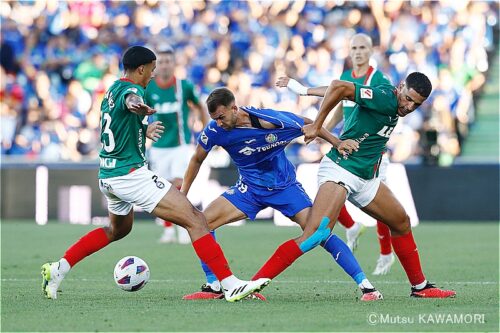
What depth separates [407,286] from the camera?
9977 mm

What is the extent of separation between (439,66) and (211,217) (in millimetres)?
14771

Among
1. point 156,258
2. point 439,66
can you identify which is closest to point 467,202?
point 439,66

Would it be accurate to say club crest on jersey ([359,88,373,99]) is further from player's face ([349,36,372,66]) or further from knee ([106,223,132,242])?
player's face ([349,36,372,66])

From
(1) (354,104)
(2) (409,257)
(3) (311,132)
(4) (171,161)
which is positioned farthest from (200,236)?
(4) (171,161)

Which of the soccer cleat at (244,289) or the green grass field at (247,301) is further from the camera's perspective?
the soccer cleat at (244,289)

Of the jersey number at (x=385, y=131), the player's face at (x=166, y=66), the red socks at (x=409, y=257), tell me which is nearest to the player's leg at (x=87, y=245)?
the jersey number at (x=385, y=131)

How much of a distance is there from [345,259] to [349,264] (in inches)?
2.1

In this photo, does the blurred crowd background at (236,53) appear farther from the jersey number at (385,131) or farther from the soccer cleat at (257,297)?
the soccer cleat at (257,297)

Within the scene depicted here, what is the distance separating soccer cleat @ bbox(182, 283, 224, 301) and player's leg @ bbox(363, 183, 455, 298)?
1448 millimetres

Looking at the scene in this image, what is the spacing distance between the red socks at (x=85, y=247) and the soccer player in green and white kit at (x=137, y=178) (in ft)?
0.46

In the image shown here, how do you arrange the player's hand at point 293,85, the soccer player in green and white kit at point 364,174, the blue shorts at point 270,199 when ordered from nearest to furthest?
the soccer player in green and white kit at point 364,174, the player's hand at point 293,85, the blue shorts at point 270,199

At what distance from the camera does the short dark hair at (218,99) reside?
8.51 m

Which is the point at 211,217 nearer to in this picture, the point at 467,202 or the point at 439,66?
the point at 467,202

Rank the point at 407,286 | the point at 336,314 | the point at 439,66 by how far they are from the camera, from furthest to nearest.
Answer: the point at 439,66, the point at 407,286, the point at 336,314
